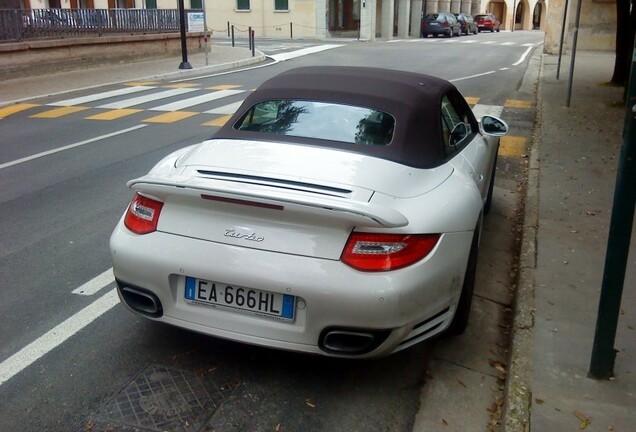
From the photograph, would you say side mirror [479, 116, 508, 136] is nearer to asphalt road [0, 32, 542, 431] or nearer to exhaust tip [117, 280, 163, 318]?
asphalt road [0, 32, 542, 431]

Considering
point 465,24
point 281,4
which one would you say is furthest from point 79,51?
point 465,24

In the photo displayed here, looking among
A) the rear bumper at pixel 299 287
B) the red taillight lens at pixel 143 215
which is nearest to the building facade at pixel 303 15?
the red taillight lens at pixel 143 215

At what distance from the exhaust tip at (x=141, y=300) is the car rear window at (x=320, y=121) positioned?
139cm

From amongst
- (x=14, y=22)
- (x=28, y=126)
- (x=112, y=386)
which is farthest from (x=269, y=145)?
(x=14, y=22)

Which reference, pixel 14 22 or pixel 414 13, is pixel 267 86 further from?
pixel 414 13

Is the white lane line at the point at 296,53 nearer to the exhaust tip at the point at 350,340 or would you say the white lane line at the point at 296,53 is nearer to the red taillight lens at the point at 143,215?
the red taillight lens at the point at 143,215

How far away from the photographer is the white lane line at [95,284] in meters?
4.79

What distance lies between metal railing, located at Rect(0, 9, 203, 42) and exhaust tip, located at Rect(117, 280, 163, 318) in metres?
16.7

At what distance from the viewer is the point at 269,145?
13.3ft

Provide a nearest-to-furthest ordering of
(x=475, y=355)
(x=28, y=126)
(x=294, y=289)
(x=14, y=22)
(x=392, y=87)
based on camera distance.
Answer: (x=294, y=289) < (x=475, y=355) < (x=392, y=87) < (x=28, y=126) < (x=14, y=22)

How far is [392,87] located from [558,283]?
1904 millimetres

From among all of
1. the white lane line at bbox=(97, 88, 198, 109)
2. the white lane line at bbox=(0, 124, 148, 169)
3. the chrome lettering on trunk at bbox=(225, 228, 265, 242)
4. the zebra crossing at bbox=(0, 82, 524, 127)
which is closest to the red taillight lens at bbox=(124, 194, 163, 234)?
the chrome lettering on trunk at bbox=(225, 228, 265, 242)

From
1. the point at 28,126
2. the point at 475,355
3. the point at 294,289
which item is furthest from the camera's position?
the point at 28,126

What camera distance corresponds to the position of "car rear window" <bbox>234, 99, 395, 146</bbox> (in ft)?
13.5
